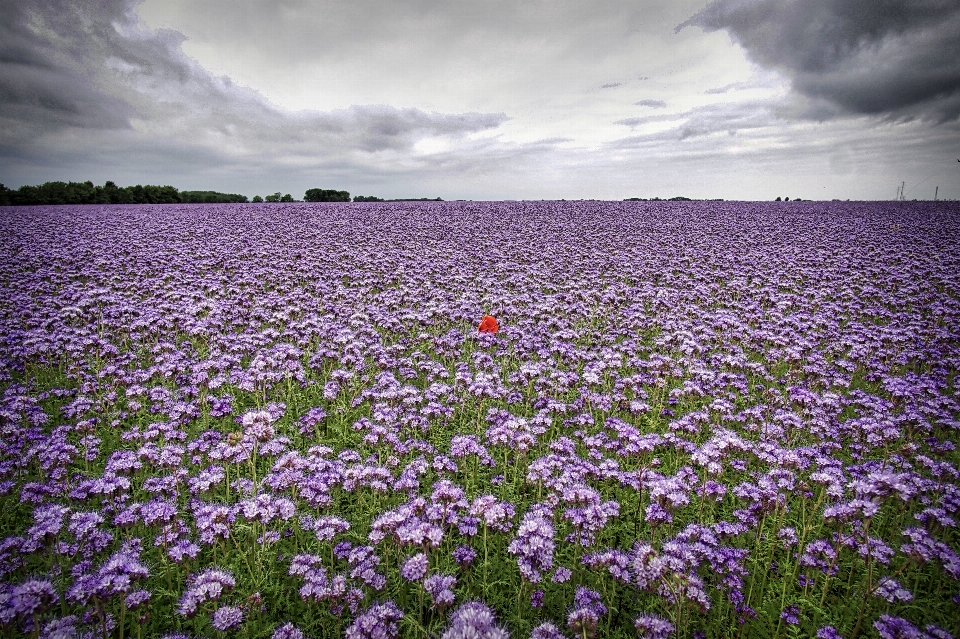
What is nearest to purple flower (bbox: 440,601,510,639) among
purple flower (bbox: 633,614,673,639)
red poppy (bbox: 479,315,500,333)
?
purple flower (bbox: 633,614,673,639)

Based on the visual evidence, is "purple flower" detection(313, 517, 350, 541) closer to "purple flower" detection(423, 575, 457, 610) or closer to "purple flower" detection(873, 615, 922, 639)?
"purple flower" detection(423, 575, 457, 610)

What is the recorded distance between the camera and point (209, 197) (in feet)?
217

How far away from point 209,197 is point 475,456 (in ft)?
253

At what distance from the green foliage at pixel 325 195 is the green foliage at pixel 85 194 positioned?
1838cm

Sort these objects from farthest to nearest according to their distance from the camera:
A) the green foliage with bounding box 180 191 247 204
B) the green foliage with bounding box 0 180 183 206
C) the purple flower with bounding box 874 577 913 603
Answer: the green foliage with bounding box 180 191 247 204 → the green foliage with bounding box 0 180 183 206 → the purple flower with bounding box 874 577 913 603

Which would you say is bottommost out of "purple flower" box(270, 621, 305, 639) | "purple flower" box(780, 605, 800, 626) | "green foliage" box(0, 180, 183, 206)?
"purple flower" box(780, 605, 800, 626)

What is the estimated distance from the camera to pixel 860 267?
1563cm

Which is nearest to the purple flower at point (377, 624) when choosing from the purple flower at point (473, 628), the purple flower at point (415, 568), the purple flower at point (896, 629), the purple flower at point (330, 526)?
the purple flower at point (415, 568)

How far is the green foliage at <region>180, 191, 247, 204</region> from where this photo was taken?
6334 cm

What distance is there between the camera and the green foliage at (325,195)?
71.2m

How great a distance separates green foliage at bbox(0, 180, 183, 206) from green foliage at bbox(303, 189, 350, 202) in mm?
18380

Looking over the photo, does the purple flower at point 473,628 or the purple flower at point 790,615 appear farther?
the purple flower at point 790,615

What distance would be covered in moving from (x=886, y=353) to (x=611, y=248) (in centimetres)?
1295

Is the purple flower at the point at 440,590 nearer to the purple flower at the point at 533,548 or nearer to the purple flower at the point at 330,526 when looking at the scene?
the purple flower at the point at 533,548
